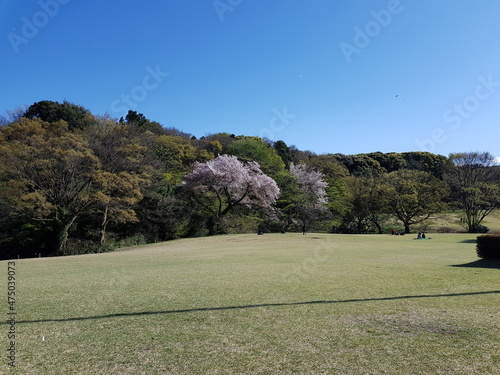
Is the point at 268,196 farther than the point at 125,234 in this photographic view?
Yes

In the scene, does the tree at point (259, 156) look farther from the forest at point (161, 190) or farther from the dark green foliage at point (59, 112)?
the dark green foliage at point (59, 112)

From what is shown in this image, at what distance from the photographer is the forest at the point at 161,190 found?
2842 centimetres

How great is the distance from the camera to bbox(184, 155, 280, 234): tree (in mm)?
39719

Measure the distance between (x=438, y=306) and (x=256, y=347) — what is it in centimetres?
422

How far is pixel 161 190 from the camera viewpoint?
3791 centimetres

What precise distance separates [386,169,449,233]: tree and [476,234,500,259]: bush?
1359 inches

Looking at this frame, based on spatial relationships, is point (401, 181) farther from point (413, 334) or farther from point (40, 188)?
point (413, 334)

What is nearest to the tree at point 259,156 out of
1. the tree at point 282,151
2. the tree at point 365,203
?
the tree at point 282,151

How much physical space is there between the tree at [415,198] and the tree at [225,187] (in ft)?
60.6

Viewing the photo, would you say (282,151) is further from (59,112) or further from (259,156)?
(59,112)

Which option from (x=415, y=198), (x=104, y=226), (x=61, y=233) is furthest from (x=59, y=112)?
(x=415, y=198)

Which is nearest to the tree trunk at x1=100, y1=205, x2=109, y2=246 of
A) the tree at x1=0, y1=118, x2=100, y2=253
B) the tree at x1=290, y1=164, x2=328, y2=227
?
the tree at x1=0, y1=118, x2=100, y2=253

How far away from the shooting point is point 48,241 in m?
31.6

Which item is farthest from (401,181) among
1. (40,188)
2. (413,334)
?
(413,334)
